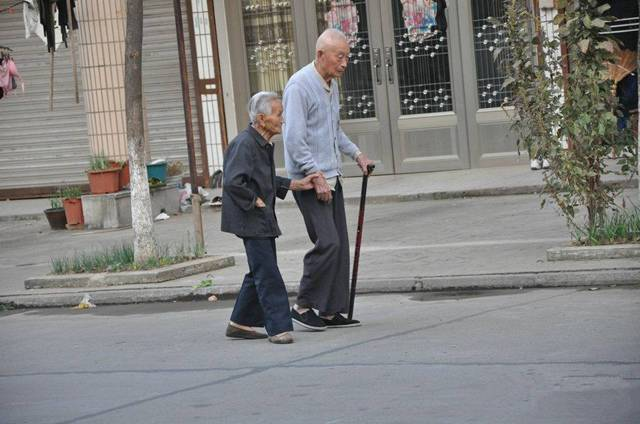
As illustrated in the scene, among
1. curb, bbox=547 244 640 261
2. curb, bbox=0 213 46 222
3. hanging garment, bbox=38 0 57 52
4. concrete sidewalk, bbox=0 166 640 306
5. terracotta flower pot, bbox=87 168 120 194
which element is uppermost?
hanging garment, bbox=38 0 57 52

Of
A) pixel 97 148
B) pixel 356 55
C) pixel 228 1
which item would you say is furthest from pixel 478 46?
pixel 97 148

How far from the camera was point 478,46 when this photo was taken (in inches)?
669

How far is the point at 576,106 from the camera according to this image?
33.9ft

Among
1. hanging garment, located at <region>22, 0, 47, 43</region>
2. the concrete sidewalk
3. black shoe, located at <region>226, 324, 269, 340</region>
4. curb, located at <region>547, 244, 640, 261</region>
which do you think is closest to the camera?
black shoe, located at <region>226, 324, 269, 340</region>

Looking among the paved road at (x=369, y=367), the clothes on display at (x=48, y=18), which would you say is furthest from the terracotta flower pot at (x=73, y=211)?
the paved road at (x=369, y=367)

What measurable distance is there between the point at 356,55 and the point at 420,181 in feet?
7.12

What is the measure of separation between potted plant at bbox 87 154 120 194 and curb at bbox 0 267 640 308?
4687 millimetres

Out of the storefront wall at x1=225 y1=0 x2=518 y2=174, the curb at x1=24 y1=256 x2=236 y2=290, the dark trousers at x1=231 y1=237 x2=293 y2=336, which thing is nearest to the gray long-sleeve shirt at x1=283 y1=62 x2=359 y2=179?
the dark trousers at x1=231 y1=237 x2=293 y2=336

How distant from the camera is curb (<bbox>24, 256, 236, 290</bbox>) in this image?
11.3 meters

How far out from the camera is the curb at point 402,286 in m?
9.61

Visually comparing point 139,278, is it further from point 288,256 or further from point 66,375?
point 66,375

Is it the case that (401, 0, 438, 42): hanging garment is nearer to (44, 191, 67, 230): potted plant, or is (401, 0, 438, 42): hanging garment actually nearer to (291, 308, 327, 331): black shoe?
(44, 191, 67, 230): potted plant

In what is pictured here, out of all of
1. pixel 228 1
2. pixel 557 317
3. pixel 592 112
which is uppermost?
pixel 228 1

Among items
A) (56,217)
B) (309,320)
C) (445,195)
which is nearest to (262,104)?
(309,320)
